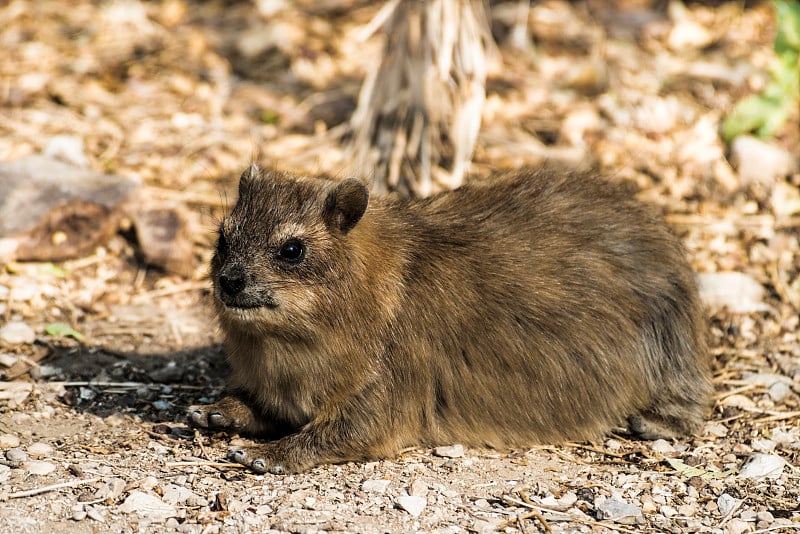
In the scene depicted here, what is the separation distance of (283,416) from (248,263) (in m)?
0.93

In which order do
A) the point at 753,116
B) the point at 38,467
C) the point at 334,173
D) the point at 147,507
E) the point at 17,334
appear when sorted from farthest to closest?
the point at 753,116, the point at 334,173, the point at 17,334, the point at 38,467, the point at 147,507

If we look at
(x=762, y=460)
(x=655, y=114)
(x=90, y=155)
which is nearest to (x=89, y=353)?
(x=90, y=155)

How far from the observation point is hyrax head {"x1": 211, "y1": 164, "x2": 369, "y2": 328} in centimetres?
460

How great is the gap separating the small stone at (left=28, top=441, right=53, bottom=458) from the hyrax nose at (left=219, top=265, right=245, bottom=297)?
1.22 meters

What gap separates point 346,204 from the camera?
4746 mm

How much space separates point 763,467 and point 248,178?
303 centimetres

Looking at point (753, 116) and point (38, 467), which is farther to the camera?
point (753, 116)

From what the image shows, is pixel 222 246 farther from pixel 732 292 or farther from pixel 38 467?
pixel 732 292

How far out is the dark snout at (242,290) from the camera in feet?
15.0

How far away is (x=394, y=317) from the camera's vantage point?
4.94 metres

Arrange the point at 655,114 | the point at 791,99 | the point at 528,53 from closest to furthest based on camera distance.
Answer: the point at 791,99 → the point at 655,114 → the point at 528,53

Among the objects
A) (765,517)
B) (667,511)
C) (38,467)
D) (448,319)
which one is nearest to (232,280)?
(448,319)

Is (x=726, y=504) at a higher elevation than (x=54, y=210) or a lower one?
lower

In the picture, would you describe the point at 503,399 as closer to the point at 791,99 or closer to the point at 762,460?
the point at 762,460
